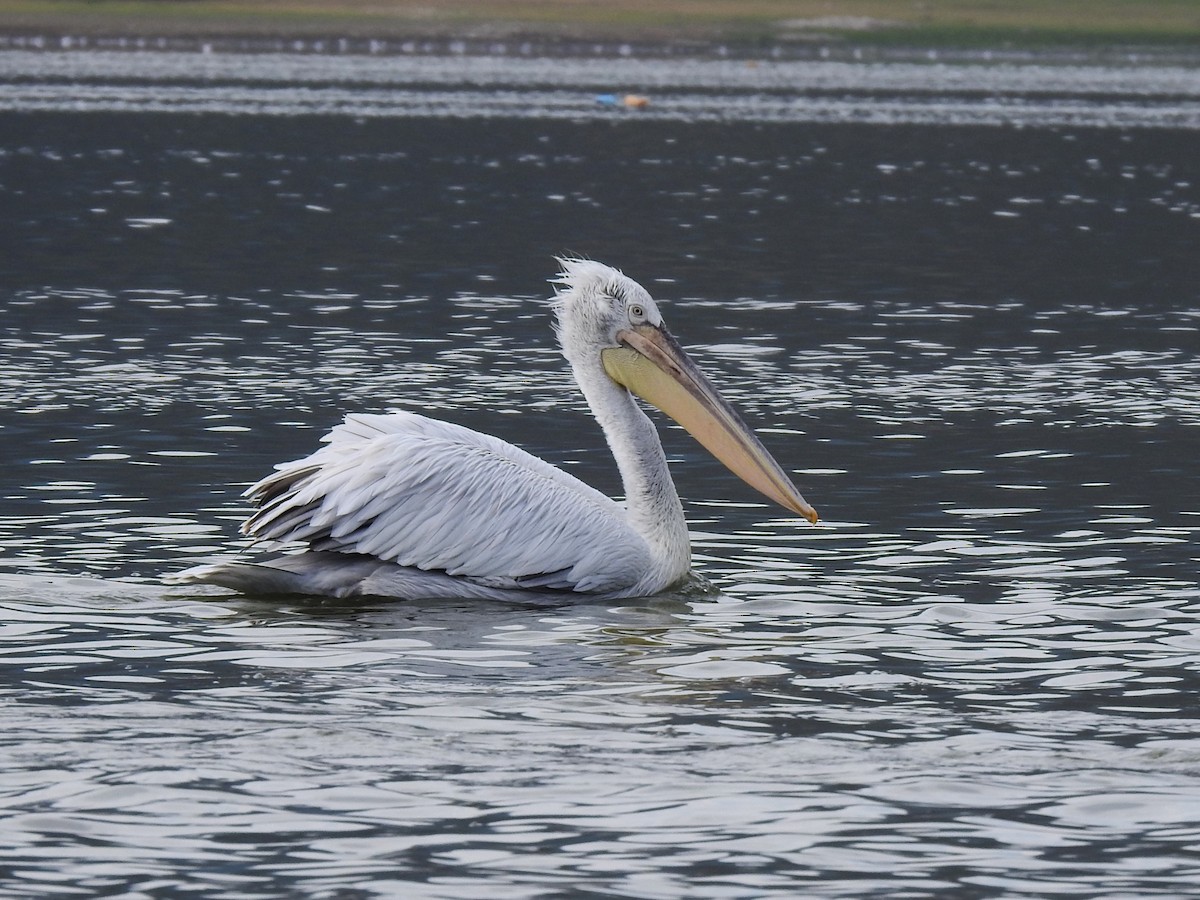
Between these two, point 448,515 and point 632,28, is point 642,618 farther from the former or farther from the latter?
point 632,28

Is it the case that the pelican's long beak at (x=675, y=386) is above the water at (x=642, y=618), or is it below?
above

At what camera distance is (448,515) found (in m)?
7.91

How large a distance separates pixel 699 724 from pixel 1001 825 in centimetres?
114

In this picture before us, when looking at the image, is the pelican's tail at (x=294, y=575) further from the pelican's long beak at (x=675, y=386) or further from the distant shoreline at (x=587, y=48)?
the distant shoreline at (x=587, y=48)

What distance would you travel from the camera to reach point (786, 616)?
785 centimetres

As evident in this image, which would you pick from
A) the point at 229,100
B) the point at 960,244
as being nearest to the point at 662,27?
the point at 229,100

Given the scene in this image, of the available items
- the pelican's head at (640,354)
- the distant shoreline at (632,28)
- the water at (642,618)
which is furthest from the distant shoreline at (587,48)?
the pelican's head at (640,354)

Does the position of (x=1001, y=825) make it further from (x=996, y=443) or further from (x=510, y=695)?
(x=996, y=443)

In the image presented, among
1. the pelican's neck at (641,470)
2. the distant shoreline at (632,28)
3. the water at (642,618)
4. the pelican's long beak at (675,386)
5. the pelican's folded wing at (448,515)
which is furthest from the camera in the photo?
the distant shoreline at (632,28)

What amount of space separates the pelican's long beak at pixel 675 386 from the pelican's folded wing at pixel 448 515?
741 mm

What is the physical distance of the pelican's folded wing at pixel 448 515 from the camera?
7.88 m

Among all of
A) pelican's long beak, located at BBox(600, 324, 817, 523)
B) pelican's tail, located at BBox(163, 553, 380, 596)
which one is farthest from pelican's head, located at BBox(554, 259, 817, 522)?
pelican's tail, located at BBox(163, 553, 380, 596)

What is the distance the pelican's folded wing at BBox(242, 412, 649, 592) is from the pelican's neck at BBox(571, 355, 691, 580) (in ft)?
0.69

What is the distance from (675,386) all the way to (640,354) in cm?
18
